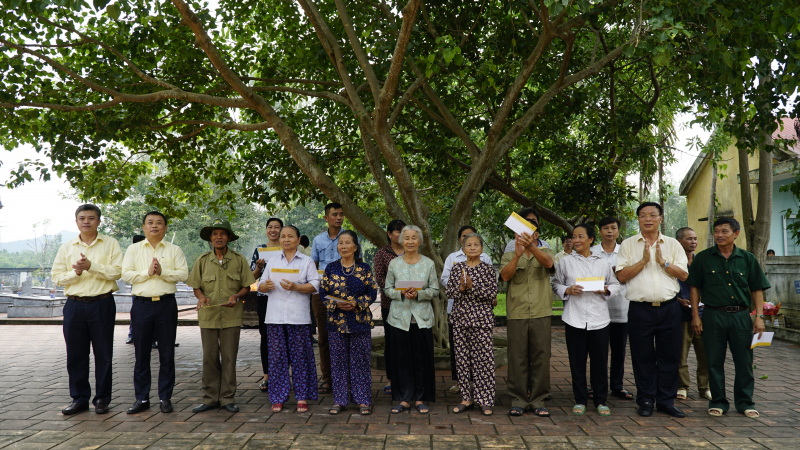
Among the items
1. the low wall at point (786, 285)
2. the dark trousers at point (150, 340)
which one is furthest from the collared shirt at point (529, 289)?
the low wall at point (786, 285)

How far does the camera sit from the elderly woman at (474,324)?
5.19 metres

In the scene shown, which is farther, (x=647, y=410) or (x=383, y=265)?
(x=383, y=265)

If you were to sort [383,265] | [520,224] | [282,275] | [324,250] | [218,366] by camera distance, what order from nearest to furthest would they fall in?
1. [520,224]
2. [282,275]
3. [218,366]
4. [383,265]
5. [324,250]

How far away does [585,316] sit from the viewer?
17.1 ft

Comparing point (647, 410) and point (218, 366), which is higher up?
point (218, 366)

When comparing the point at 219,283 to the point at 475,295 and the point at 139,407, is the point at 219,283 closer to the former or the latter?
the point at 139,407

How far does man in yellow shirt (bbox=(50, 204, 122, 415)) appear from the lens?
531cm

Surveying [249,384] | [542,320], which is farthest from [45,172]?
[542,320]

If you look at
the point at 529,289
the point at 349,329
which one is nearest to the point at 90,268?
the point at 349,329

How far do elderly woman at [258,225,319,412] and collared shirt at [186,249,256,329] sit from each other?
297 millimetres

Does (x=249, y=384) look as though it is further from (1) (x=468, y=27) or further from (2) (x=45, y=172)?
(1) (x=468, y=27)

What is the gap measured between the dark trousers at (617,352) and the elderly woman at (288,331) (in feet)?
10.3

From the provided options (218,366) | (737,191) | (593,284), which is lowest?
(218,366)

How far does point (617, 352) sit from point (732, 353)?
1074 millimetres
